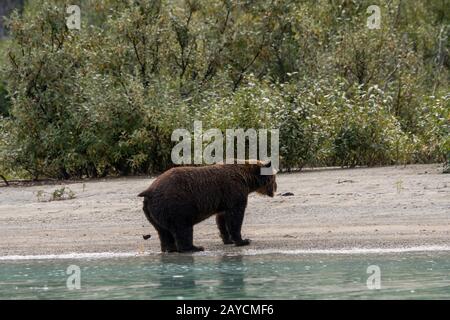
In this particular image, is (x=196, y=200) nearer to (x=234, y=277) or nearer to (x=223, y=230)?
(x=223, y=230)

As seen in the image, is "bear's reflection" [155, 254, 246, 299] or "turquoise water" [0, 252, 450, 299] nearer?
"turquoise water" [0, 252, 450, 299]

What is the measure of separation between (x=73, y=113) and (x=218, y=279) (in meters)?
10.1

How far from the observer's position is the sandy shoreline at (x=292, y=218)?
13.5m

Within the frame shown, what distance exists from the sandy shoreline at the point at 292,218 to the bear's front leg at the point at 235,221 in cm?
18

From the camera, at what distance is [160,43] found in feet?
73.5

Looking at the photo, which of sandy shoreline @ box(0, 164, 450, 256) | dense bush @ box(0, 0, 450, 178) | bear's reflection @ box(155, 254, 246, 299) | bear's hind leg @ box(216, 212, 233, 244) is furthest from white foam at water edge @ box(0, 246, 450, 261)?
dense bush @ box(0, 0, 450, 178)

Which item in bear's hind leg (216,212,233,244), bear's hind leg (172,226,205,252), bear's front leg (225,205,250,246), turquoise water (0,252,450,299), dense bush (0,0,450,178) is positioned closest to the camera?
turquoise water (0,252,450,299)

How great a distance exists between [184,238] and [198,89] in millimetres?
9792

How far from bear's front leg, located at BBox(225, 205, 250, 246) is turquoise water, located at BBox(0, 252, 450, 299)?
0.43 metres

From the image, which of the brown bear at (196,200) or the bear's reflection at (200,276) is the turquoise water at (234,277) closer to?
the bear's reflection at (200,276)

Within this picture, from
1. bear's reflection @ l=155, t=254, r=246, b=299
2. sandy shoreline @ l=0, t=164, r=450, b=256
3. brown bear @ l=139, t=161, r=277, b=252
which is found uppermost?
brown bear @ l=139, t=161, r=277, b=252

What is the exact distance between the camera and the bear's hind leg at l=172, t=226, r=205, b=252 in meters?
12.7

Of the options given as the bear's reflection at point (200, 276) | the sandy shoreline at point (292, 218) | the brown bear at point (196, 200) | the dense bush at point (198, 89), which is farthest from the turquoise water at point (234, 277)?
the dense bush at point (198, 89)

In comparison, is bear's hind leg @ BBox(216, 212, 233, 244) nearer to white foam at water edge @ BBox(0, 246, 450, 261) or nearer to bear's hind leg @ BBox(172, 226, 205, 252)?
white foam at water edge @ BBox(0, 246, 450, 261)
